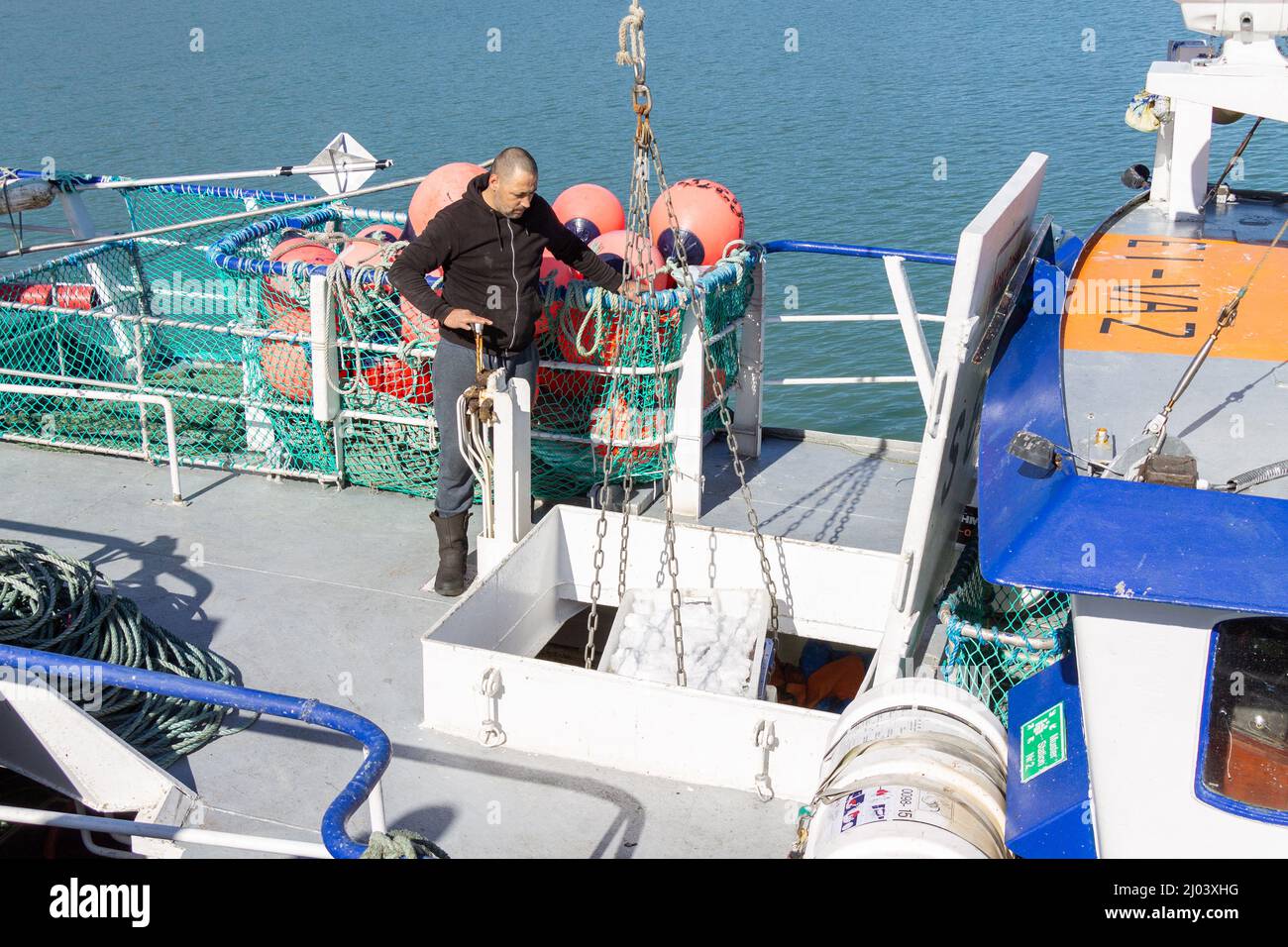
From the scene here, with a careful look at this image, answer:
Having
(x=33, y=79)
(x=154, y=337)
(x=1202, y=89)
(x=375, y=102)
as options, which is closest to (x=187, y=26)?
(x=33, y=79)

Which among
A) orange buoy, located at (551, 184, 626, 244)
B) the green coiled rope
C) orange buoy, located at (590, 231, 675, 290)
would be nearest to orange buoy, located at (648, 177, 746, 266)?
orange buoy, located at (590, 231, 675, 290)

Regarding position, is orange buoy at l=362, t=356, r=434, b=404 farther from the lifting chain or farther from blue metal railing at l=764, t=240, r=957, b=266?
blue metal railing at l=764, t=240, r=957, b=266

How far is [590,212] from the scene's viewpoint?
22.6 ft

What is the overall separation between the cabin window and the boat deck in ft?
5.37

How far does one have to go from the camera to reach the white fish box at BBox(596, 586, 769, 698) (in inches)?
196

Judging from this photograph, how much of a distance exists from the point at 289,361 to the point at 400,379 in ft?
2.11

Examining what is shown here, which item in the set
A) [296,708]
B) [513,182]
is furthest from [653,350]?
[296,708]

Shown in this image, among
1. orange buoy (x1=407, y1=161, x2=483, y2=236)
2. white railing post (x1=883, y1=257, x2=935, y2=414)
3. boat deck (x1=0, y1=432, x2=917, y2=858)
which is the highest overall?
orange buoy (x1=407, y1=161, x2=483, y2=236)

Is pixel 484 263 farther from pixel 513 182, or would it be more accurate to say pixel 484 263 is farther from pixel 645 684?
pixel 645 684

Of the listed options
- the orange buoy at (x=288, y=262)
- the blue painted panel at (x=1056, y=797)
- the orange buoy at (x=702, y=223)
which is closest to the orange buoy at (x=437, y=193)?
the orange buoy at (x=288, y=262)

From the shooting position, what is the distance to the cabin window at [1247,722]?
2.75 meters

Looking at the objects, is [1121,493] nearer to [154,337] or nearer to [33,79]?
[154,337]
